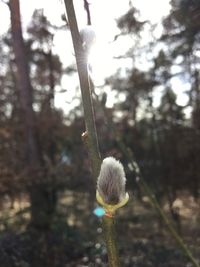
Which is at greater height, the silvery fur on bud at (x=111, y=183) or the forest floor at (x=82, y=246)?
the silvery fur on bud at (x=111, y=183)

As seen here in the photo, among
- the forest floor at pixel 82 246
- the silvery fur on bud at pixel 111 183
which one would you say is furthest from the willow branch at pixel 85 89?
the forest floor at pixel 82 246

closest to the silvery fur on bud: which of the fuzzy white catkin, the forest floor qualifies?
the fuzzy white catkin

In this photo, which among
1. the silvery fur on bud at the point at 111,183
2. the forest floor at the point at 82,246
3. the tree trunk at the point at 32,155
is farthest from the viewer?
the tree trunk at the point at 32,155

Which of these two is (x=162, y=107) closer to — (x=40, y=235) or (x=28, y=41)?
(x=28, y=41)

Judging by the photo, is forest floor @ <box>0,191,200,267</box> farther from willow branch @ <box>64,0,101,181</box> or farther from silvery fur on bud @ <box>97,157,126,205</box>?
silvery fur on bud @ <box>97,157,126,205</box>

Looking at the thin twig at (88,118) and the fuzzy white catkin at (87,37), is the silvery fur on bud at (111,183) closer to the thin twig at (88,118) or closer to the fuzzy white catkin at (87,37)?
the thin twig at (88,118)

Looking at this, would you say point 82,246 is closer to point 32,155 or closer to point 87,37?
point 32,155

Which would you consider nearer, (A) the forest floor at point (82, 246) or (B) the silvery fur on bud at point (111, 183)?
(B) the silvery fur on bud at point (111, 183)
